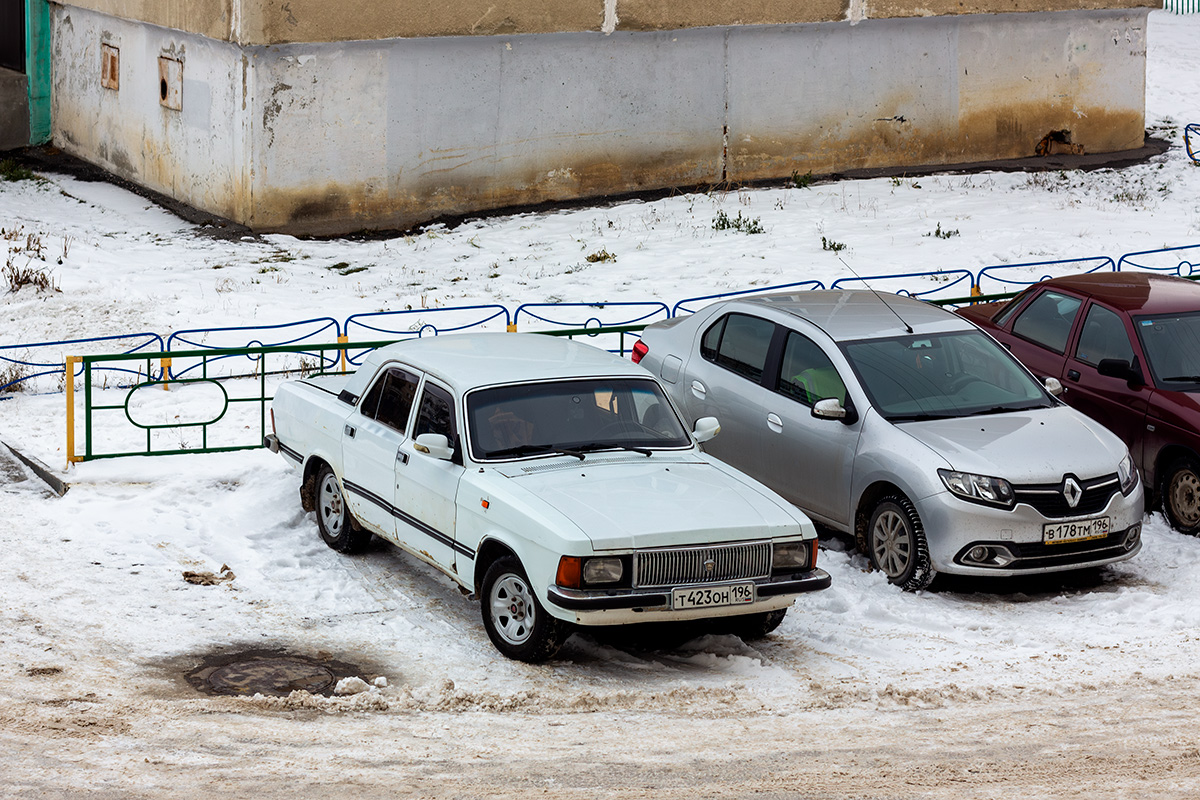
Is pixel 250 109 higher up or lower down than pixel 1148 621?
higher up

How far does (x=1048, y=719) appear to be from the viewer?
687 centimetres

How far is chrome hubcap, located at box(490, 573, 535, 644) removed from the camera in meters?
7.53

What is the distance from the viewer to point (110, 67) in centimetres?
2294

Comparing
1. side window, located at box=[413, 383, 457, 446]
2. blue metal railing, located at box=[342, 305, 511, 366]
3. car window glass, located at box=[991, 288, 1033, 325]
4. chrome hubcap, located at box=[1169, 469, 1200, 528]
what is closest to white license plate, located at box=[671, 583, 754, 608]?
side window, located at box=[413, 383, 457, 446]

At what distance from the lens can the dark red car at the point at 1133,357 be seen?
1004 centimetres

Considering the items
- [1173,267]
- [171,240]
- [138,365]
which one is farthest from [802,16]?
[138,365]

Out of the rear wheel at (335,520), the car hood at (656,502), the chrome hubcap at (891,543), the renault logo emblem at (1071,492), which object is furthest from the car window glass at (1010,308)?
the rear wheel at (335,520)

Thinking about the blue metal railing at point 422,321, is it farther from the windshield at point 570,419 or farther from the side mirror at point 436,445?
the side mirror at point 436,445

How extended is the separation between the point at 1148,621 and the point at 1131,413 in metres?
2.44

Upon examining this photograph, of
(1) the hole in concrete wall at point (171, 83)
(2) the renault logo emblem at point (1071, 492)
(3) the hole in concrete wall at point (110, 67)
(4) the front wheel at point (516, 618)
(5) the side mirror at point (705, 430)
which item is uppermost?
(3) the hole in concrete wall at point (110, 67)

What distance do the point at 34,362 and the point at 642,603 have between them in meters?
9.17

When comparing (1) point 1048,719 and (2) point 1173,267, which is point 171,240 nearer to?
(2) point 1173,267

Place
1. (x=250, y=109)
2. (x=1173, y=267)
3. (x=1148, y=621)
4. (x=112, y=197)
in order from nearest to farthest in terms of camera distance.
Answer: (x=1148, y=621), (x=1173, y=267), (x=250, y=109), (x=112, y=197)

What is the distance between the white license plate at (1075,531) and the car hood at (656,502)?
6.29 feet
